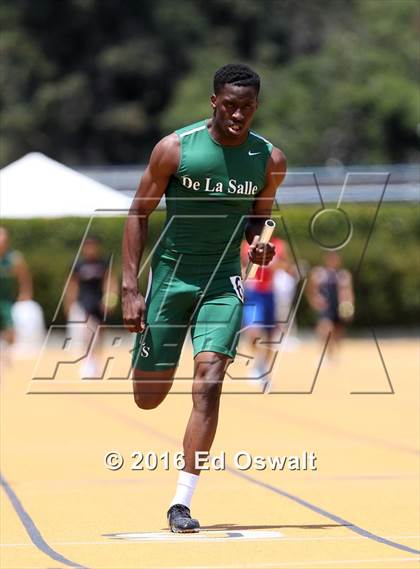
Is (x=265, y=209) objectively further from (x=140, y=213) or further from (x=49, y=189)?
(x=49, y=189)

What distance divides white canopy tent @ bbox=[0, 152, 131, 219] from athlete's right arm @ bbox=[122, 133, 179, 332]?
29.2 feet

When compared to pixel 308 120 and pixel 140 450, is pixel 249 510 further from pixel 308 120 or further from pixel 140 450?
pixel 308 120

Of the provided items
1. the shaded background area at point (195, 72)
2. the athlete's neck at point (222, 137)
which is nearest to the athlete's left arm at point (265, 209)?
the athlete's neck at point (222, 137)

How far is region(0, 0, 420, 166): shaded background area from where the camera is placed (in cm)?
4966

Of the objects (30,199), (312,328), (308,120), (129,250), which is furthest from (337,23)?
(129,250)

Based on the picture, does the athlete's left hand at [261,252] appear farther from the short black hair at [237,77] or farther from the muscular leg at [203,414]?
the short black hair at [237,77]

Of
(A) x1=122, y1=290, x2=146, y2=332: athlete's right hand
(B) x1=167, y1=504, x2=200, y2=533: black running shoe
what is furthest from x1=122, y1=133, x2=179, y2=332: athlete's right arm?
Answer: (B) x1=167, y1=504, x2=200, y2=533: black running shoe

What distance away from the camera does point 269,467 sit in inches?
429

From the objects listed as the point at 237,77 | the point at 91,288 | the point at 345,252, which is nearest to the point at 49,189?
the point at 91,288

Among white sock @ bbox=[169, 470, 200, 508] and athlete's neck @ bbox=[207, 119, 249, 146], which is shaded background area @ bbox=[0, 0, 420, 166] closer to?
athlete's neck @ bbox=[207, 119, 249, 146]

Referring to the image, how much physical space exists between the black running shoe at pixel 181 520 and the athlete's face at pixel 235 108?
2.12m

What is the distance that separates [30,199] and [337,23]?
39523 millimetres

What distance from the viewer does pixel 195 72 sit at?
172 feet

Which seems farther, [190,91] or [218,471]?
[190,91]
